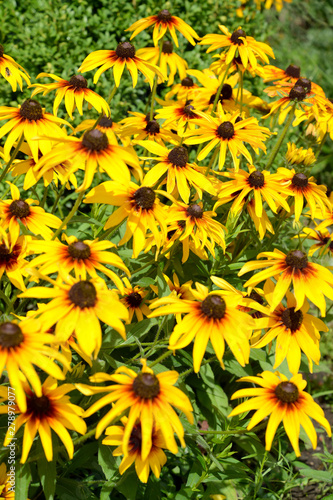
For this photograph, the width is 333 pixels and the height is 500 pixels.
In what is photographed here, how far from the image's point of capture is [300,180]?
214 centimetres

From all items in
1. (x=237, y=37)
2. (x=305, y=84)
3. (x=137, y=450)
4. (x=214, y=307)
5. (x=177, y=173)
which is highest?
(x=237, y=37)

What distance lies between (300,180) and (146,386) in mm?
1159

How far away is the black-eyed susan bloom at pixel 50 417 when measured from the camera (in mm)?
1397

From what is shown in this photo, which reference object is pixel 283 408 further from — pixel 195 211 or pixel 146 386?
pixel 195 211

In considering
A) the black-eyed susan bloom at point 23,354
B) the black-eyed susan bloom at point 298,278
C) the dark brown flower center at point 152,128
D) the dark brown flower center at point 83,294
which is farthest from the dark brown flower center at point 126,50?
the black-eyed susan bloom at point 23,354

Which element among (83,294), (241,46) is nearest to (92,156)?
(83,294)

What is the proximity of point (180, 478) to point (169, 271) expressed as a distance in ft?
3.11

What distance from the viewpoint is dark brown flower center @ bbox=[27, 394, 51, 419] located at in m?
1.44

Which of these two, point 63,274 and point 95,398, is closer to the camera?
point 63,274

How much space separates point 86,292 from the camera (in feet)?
4.40

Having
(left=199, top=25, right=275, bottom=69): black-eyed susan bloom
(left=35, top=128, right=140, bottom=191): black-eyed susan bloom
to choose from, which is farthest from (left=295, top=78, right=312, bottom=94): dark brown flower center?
(left=35, top=128, right=140, bottom=191): black-eyed susan bloom

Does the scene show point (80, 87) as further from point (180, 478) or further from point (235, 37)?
point (180, 478)

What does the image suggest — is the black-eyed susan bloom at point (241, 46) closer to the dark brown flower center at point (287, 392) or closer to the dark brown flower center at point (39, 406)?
the dark brown flower center at point (287, 392)

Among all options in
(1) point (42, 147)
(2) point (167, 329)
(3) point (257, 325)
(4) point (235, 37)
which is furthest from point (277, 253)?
(4) point (235, 37)
